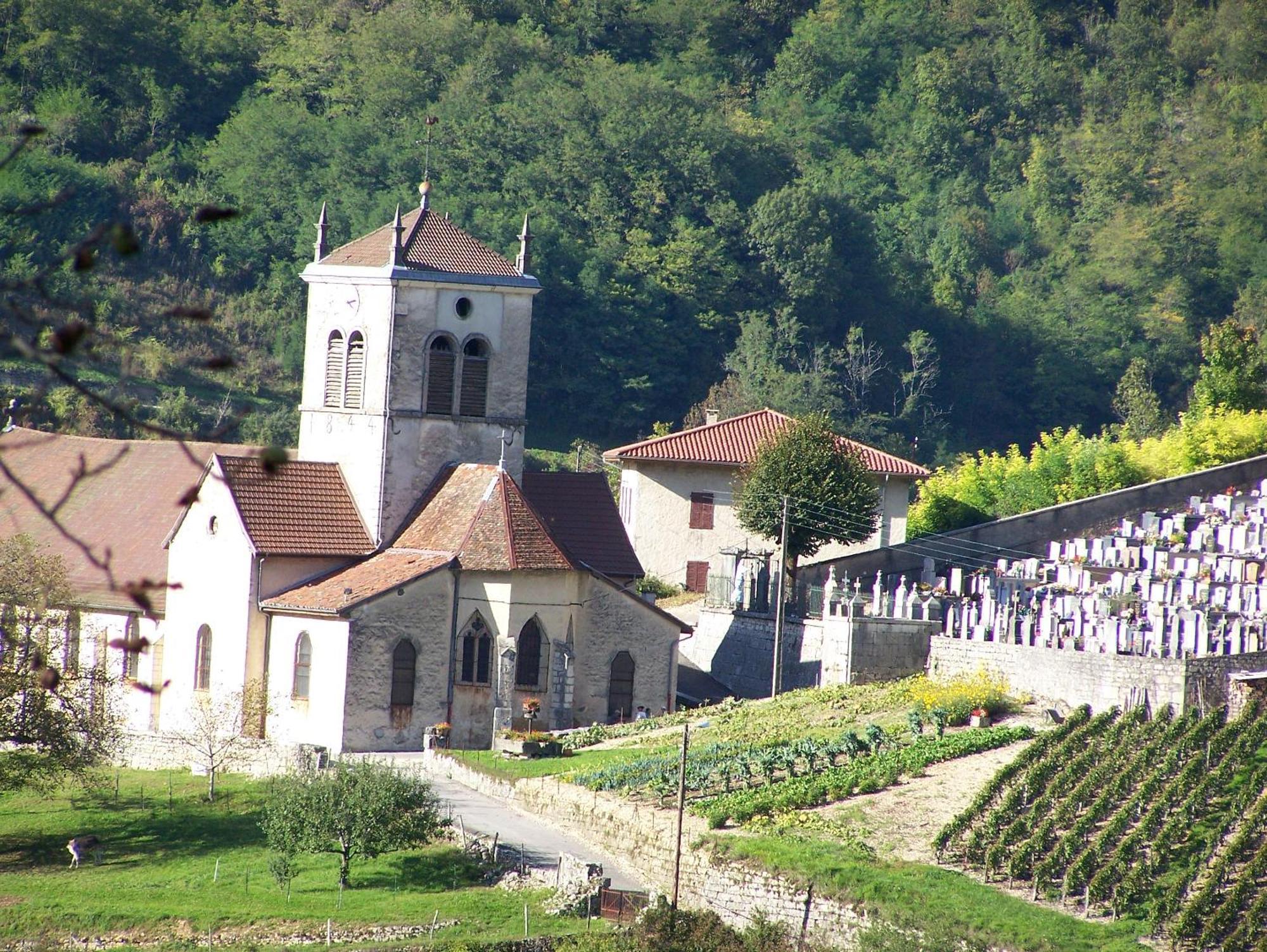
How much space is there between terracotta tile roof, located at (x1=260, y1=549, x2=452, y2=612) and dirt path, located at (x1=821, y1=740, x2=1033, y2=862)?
1270 cm

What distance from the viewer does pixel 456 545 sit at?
4253 centimetres

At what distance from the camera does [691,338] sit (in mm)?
86125

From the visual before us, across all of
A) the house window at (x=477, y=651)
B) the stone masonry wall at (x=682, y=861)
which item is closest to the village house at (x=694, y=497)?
the house window at (x=477, y=651)

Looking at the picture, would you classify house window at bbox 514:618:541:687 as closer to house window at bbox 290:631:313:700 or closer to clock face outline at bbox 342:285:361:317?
house window at bbox 290:631:313:700

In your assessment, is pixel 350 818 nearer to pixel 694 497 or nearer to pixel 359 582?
pixel 359 582

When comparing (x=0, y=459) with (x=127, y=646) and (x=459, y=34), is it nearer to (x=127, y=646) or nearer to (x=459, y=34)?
(x=127, y=646)

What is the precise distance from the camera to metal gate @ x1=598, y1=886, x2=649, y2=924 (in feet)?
96.9

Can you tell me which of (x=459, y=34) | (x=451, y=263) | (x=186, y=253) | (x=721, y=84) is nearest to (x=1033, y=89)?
(x=721, y=84)

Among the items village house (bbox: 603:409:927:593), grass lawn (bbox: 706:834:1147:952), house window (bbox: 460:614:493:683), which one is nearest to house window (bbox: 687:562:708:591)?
village house (bbox: 603:409:927:593)

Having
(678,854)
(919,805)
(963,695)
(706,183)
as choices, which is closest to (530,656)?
(963,695)

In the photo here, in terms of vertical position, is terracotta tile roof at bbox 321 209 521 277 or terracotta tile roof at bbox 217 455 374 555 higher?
terracotta tile roof at bbox 321 209 521 277

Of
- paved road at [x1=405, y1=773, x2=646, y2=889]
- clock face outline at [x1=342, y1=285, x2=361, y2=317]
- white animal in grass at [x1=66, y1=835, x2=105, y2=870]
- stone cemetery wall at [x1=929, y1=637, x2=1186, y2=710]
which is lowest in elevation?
white animal in grass at [x1=66, y1=835, x2=105, y2=870]

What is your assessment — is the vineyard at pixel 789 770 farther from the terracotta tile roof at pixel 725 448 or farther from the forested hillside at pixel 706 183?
the forested hillside at pixel 706 183

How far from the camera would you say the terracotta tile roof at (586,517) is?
153 feet
